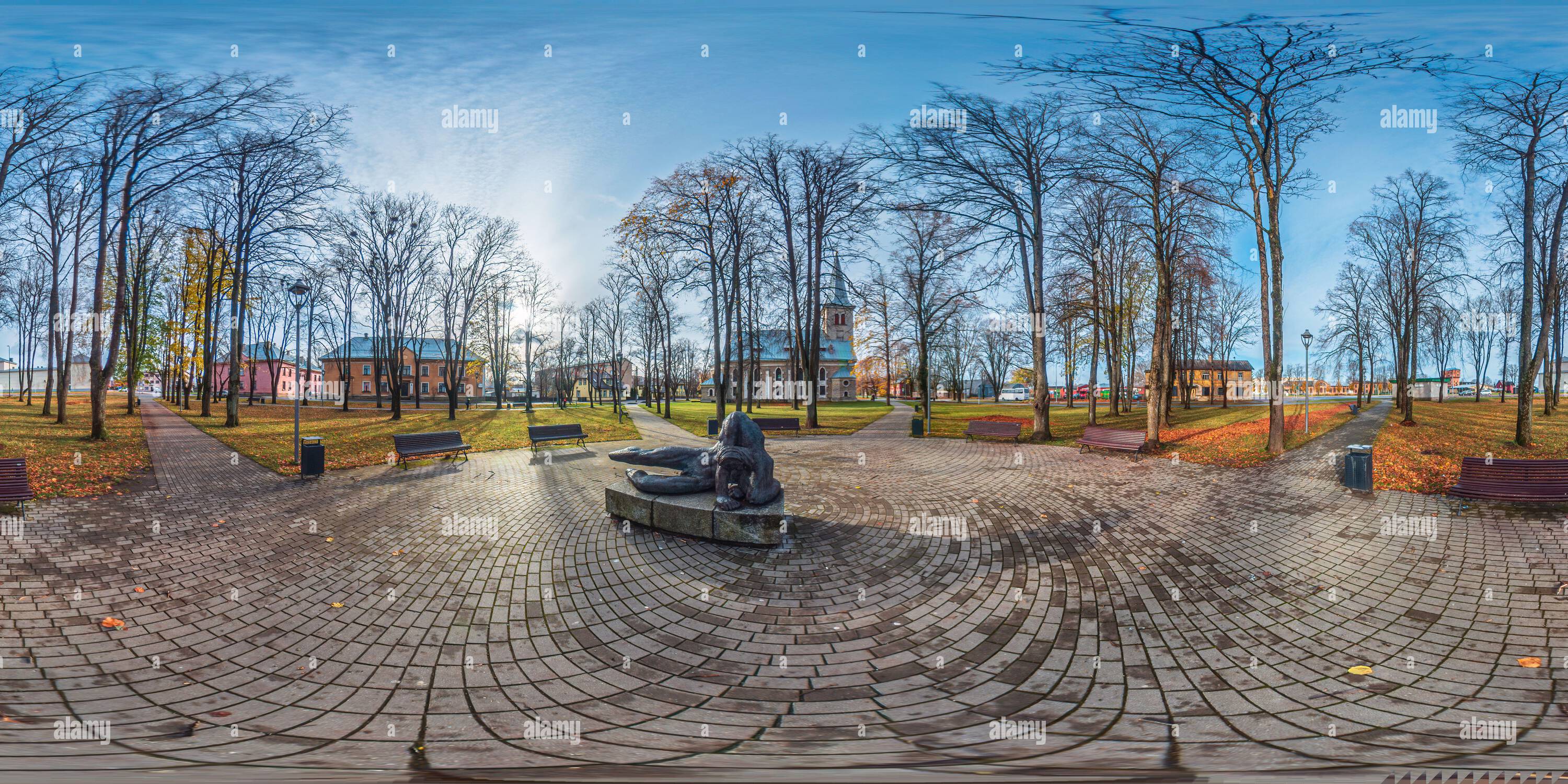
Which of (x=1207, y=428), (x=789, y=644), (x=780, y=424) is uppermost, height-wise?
(x=780, y=424)

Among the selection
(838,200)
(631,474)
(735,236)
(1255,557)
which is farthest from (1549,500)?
(735,236)

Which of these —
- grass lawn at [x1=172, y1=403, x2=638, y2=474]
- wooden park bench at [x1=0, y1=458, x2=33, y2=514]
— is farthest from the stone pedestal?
grass lawn at [x1=172, y1=403, x2=638, y2=474]

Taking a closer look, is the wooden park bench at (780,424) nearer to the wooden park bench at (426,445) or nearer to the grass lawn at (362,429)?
the grass lawn at (362,429)

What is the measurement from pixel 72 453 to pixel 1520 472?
25.3 meters

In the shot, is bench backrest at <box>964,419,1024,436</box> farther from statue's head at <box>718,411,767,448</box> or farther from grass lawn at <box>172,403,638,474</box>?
statue's head at <box>718,411,767,448</box>

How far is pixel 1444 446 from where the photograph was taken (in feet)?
41.0

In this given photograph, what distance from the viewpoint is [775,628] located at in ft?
13.5

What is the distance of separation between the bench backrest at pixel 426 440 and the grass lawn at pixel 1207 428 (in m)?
14.4

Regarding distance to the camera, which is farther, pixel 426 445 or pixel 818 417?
pixel 818 417

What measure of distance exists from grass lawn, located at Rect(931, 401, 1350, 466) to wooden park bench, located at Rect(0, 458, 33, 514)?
1913 cm

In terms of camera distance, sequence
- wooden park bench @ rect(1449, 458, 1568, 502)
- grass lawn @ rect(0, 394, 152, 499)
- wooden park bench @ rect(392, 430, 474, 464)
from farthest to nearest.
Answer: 1. wooden park bench @ rect(392, 430, 474, 464)
2. grass lawn @ rect(0, 394, 152, 499)
3. wooden park bench @ rect(1449, 458, 1568, 502)

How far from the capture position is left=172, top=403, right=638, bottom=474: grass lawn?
13023 mm

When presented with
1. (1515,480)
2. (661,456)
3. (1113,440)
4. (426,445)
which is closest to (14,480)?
(426,445)

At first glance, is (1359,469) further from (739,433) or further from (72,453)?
(72,453)
